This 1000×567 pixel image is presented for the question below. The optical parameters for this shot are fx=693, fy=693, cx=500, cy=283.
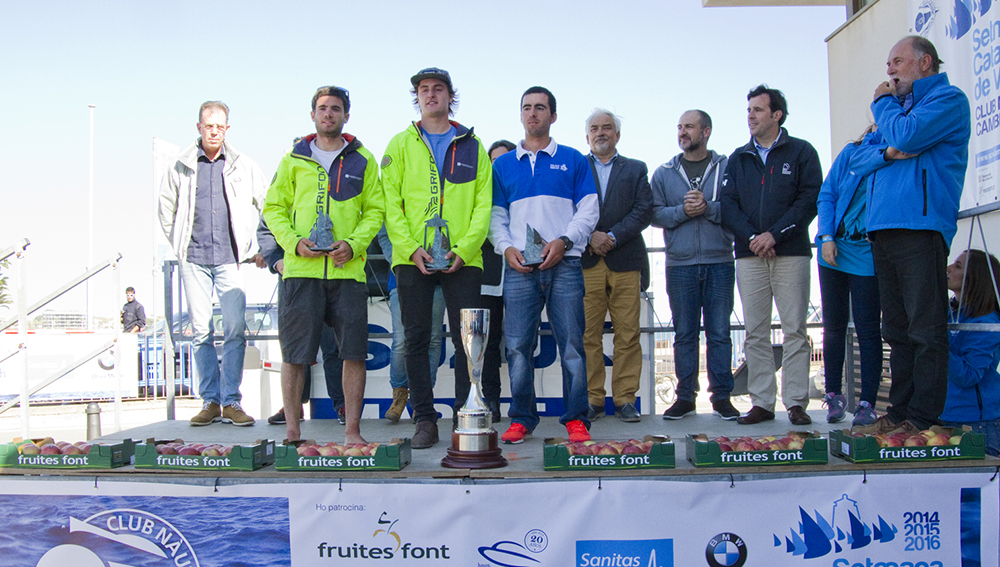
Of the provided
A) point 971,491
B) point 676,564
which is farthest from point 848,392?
point 676,564

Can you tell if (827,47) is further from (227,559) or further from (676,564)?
(227,559)

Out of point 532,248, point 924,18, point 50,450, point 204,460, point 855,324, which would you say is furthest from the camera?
point 924,18

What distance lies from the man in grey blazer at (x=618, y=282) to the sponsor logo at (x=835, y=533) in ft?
5.10

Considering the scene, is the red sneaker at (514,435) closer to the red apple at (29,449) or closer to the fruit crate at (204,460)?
the fruit crate at (204,460)

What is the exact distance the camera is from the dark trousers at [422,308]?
131 inches

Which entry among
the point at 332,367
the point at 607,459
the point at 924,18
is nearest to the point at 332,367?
the point at 332,367

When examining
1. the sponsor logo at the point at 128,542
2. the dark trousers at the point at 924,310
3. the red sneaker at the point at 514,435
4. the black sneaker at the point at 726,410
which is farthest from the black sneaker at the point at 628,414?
the sponsor logo at the point at 128,542

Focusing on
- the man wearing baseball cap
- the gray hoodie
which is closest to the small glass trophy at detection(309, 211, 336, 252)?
the man wearing baseball cap

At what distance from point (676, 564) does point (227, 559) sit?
170 cm

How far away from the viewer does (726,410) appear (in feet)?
13.1

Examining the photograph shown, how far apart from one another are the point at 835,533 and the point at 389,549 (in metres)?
1.64

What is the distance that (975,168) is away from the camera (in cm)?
447

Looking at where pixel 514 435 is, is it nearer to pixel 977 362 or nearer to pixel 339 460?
pixel 339 460

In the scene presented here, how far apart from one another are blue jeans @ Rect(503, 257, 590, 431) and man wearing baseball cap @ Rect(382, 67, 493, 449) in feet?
0.72
